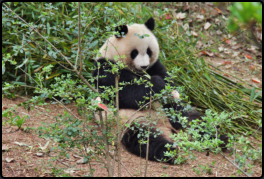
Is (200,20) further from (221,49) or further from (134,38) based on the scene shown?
(134,38)

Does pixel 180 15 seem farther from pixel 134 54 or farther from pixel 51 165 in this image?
pixel 51 165

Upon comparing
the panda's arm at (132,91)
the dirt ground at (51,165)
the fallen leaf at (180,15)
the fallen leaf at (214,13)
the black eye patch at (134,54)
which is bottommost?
the dirt ground at (51,165)

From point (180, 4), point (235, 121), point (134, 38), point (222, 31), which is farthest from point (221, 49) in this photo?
point (134, 38)

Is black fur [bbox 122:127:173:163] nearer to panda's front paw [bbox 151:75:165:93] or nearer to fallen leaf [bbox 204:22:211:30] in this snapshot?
panda's front paw [bbox 151:75:165:93]

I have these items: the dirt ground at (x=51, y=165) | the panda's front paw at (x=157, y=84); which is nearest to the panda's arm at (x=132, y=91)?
the panda's front paw at (x=157, y=84)

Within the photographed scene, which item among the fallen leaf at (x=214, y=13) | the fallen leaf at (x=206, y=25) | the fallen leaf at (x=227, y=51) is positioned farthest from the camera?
the fallen leaf at (x=214, y=13)

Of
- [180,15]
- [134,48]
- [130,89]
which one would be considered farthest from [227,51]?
[130,89]

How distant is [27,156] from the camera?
2529 mm

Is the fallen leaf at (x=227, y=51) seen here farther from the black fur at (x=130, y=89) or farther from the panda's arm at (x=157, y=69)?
the black fur at (x=130, y=89)

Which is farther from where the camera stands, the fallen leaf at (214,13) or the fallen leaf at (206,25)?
the fallen leaf at (214,13)

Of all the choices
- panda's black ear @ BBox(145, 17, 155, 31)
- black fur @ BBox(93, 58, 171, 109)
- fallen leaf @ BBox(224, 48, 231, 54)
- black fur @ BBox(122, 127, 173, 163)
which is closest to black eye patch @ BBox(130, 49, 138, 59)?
black fur @ BBox(93, 58, 171, 109)

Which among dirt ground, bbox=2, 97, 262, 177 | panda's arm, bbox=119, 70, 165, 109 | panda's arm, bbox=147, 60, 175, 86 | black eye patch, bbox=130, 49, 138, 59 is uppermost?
black eye patch, bbox=130, 49, 138, 59

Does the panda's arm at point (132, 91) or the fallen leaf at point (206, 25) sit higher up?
the fallen leaf at point (206, 25)

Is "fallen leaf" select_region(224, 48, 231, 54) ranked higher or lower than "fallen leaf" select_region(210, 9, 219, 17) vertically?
lower
